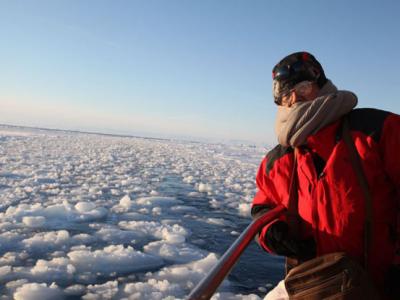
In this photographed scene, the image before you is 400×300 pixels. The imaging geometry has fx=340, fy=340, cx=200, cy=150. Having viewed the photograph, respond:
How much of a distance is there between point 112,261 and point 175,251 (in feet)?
3.01

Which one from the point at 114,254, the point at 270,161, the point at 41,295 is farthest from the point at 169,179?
the point at 270,161

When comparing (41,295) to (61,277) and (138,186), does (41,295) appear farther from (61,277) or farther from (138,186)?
(138,186)

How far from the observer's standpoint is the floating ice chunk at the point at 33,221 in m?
5.48

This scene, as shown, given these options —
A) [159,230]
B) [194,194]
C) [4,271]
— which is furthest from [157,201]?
[4,271]

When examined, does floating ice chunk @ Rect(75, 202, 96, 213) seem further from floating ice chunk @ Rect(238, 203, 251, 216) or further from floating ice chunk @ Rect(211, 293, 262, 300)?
floating ice chunk @ Rect(211, 293, 262, 300)

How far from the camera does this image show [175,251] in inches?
188

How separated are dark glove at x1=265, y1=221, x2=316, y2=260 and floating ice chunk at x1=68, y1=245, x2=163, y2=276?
290 centimetres

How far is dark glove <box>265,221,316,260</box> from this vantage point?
162 centimetres

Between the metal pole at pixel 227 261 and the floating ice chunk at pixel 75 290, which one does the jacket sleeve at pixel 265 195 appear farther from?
the floating ice chunk at pixel 75 290

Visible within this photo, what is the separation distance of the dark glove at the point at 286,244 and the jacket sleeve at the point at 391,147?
1.55ft

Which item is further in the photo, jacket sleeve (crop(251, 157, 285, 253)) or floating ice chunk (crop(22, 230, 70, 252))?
floating ice chunk (crop(22, 230, 70, 252))

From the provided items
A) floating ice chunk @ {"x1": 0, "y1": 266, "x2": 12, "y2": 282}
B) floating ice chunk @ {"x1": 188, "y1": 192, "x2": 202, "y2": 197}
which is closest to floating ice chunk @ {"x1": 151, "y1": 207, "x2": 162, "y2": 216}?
floating ice chunk @ {"x1": 188, "y1": 192, "x2": 202, "y2": 197}

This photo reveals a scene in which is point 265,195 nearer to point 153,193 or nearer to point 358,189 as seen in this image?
point 358,189

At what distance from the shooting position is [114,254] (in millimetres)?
4359
